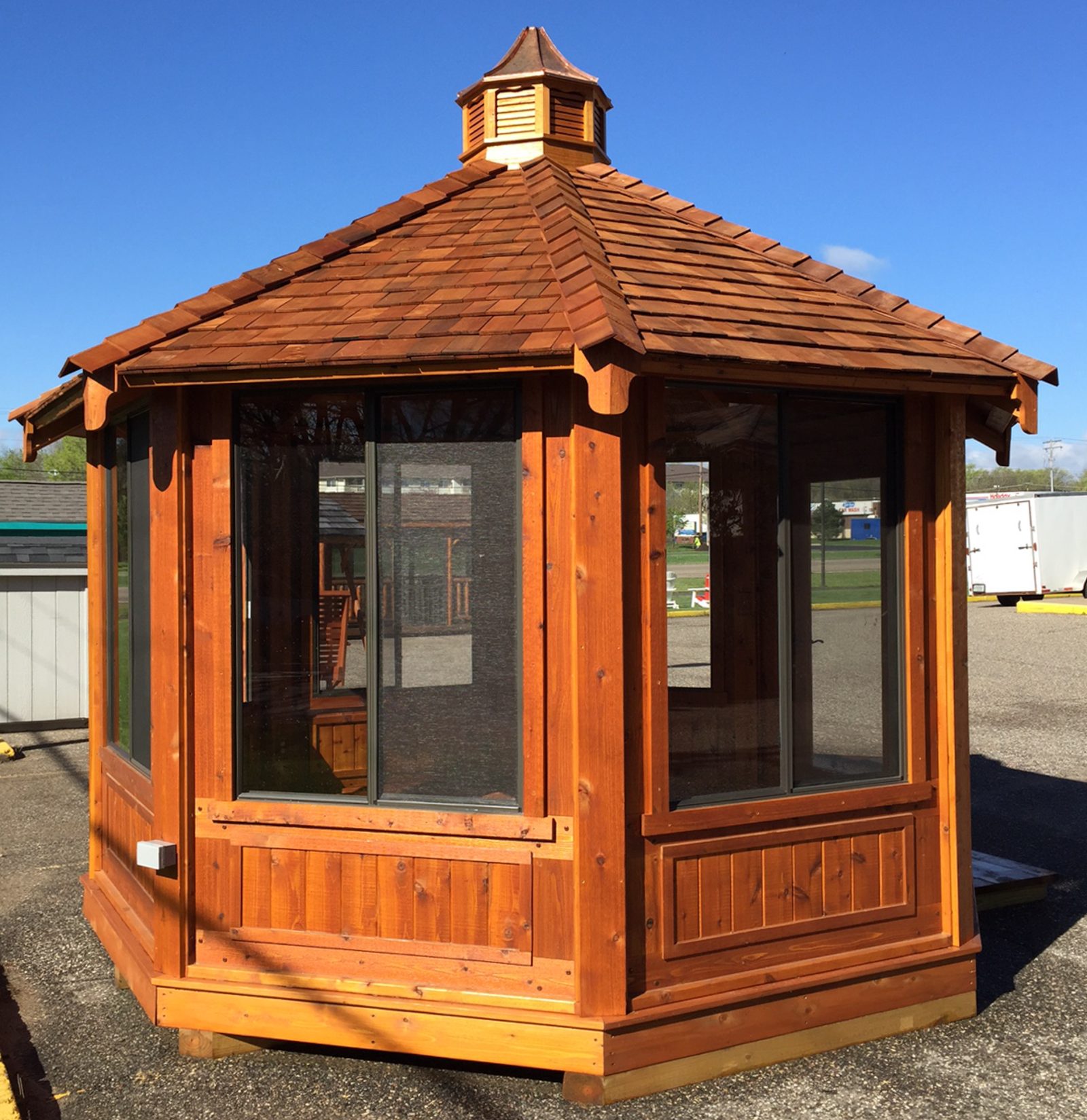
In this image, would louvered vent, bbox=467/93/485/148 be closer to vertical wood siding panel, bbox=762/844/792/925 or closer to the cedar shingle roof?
the cedar shingle roof

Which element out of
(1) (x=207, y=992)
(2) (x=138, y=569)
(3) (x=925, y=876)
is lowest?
(1) (x=207, y=992)

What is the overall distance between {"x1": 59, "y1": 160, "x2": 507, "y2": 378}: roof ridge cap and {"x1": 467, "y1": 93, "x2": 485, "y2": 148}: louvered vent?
0.63 feet

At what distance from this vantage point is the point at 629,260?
499cm

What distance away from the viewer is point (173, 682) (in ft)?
15.1

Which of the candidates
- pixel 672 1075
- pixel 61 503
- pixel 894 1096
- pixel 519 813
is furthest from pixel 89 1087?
pixel 61 503

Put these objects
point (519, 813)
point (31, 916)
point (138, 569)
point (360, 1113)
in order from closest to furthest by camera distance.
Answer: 1. point (360, 1113)
2. point (519, 813)
3. point (138, 569)
4. point (31, 916)

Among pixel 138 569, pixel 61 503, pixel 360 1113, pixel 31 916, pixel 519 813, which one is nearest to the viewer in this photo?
pixel 360 1113

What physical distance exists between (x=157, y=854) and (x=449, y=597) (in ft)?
5.35

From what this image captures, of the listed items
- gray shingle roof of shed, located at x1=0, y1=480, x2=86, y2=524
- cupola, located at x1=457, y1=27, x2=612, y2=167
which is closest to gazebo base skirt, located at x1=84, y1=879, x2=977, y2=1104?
cupola, located at x1=457, y1=27, x2=612, y2=167

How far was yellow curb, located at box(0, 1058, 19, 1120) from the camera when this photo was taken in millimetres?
3875

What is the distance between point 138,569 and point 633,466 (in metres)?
2.54

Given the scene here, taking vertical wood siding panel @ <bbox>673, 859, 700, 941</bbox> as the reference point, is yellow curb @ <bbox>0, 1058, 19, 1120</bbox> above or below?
below

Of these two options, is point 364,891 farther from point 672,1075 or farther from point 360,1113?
point 672,1075

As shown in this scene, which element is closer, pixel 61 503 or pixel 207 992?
pixel 207 992
